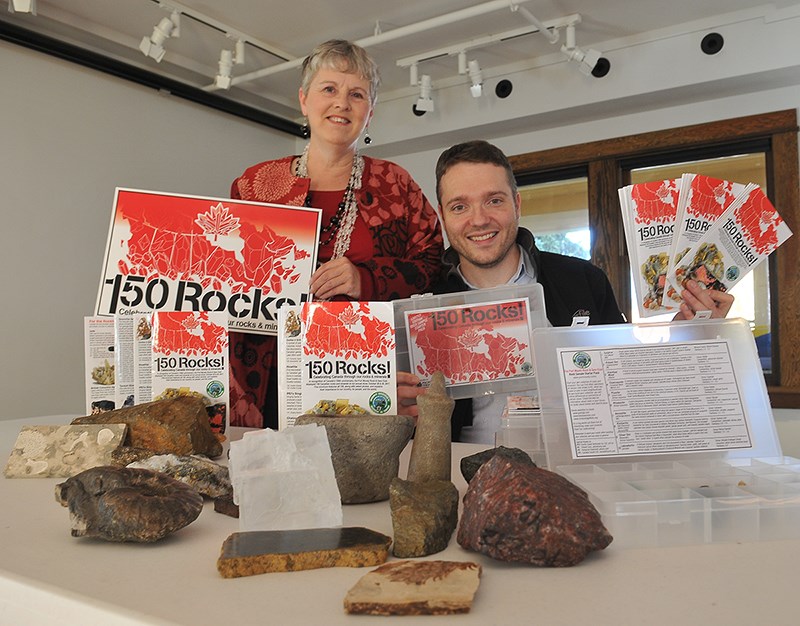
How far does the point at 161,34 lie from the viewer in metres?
3.69

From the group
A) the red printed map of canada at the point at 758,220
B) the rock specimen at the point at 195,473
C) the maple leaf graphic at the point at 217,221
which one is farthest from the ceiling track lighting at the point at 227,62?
the rock specimen at the point at 195,473

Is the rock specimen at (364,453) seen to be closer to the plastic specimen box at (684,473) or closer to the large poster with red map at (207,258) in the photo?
the plastic specimen box at (684,473)

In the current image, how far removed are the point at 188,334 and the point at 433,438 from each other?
1.93ft

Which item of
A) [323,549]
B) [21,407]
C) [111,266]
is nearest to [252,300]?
[111,266]

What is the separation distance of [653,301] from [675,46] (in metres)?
3.18

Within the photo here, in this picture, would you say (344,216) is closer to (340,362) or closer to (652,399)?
(340,362)

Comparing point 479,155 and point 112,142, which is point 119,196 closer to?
point 479,155

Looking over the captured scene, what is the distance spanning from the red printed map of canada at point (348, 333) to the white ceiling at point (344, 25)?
2.93 m

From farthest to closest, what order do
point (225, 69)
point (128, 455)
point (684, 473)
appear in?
1. point (225, 69)
2. point (128, 455)
3. point (684, 473)

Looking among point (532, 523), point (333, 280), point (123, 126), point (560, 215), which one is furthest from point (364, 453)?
point (560, 215)

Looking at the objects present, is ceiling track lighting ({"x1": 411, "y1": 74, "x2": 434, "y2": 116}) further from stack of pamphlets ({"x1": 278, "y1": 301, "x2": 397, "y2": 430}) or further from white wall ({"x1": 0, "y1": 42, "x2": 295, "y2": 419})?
stack of pamphlets ({"x1": 278, "y1": 301, "x2": 397, "y2": 430})

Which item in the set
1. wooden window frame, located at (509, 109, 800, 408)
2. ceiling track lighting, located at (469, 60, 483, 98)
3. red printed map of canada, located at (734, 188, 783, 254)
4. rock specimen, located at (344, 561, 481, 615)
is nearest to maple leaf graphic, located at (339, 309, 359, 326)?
rock specimen, located at (344, 561, 481, 615)

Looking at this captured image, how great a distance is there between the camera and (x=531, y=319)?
1.28 m

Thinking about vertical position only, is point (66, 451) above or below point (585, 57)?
below
